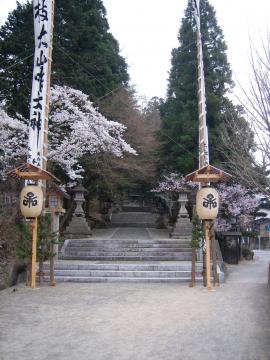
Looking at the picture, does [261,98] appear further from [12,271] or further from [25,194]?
[12,271]

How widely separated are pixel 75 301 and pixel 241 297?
3.61 meters

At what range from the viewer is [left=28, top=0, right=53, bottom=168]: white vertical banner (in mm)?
10909

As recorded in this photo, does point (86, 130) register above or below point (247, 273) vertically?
above

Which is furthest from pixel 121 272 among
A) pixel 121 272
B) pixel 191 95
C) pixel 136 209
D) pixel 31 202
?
pixel 136 209

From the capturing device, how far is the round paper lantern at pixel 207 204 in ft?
31.9

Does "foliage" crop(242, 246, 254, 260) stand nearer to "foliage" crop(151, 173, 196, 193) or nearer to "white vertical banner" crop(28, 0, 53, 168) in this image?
"foliage" crop(151, 173, 196, 193)

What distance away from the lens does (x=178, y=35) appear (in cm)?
2164

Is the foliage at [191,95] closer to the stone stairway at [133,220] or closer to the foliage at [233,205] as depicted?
the foliage at [233,205]

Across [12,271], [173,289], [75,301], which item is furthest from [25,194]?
[173,289]

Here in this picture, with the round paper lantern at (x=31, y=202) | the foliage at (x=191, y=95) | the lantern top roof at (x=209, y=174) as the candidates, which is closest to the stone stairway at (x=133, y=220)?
the foliage at (x=191, y=95)

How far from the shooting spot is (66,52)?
1755cm

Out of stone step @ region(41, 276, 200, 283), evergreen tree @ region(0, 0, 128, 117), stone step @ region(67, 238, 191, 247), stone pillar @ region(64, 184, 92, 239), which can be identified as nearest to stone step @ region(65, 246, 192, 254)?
stone step @ region(67, 238, 191, 247)

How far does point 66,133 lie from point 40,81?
4332 mm

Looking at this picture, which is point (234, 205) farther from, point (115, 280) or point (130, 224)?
point (130, 224)
